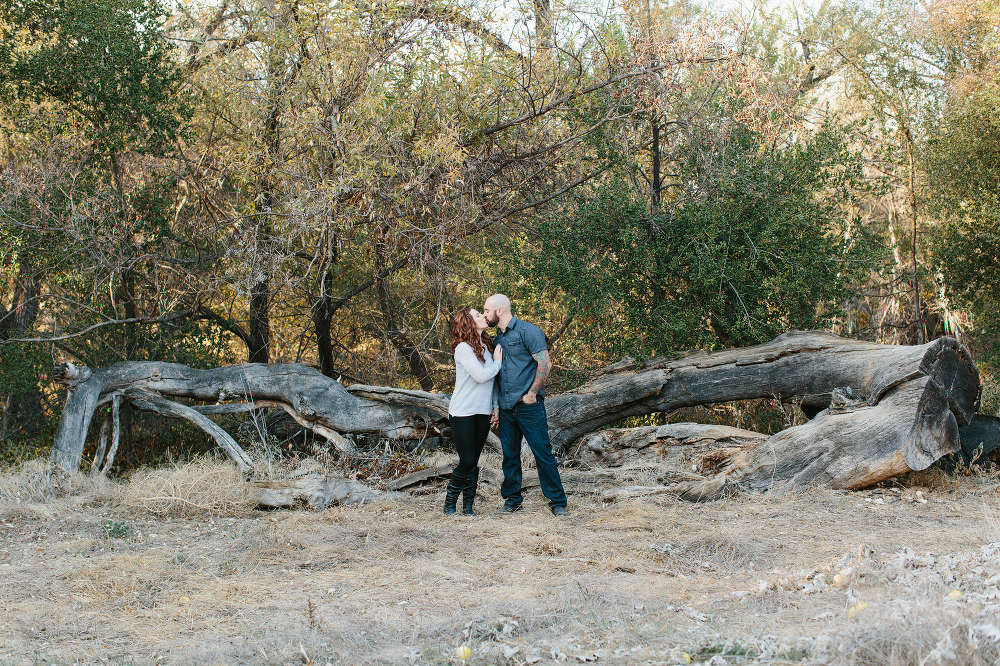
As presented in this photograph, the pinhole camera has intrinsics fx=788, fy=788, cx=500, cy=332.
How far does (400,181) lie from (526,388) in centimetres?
322

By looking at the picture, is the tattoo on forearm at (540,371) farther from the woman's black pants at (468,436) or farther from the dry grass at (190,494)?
the dry grass at (190,494)

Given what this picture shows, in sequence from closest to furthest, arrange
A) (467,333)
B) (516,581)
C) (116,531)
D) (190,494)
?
(516,581) < (116,531) < (467,333) < (190,494)

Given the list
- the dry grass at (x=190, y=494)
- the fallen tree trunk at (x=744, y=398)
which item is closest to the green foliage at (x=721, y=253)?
the fallen tree trunk at (x=744, y=398)

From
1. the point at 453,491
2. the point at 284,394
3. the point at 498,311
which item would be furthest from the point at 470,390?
the point at 284,394

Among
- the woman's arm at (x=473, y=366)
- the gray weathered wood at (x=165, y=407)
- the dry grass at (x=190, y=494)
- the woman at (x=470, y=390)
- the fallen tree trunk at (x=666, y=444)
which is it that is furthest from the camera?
the gray weathered wood at (x=165, y=407)

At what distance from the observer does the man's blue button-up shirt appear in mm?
6695

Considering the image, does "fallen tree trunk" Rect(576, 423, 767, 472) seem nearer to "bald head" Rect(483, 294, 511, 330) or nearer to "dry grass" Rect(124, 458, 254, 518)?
"bald head" Rect(483, 294, 511, 330)

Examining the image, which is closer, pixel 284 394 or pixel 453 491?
pixel 453 491

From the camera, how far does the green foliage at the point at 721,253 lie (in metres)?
8.71

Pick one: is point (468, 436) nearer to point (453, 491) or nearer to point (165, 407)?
point (453, 491)

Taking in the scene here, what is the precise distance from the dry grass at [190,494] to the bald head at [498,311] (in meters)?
2.71

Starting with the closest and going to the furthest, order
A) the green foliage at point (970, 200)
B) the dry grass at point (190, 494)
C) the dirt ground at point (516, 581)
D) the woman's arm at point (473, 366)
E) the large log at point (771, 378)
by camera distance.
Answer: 1. the dirt ground at point (516, 581)
2. the woman's arm at point (473, 366)
3. the dry grass at point (190, 494)
4. the large log at point (771, 378)
5. the green foliage at point (970, 200)

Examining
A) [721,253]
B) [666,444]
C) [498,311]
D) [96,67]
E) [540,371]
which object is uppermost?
[96,67]

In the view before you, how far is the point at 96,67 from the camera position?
28.4 feet
